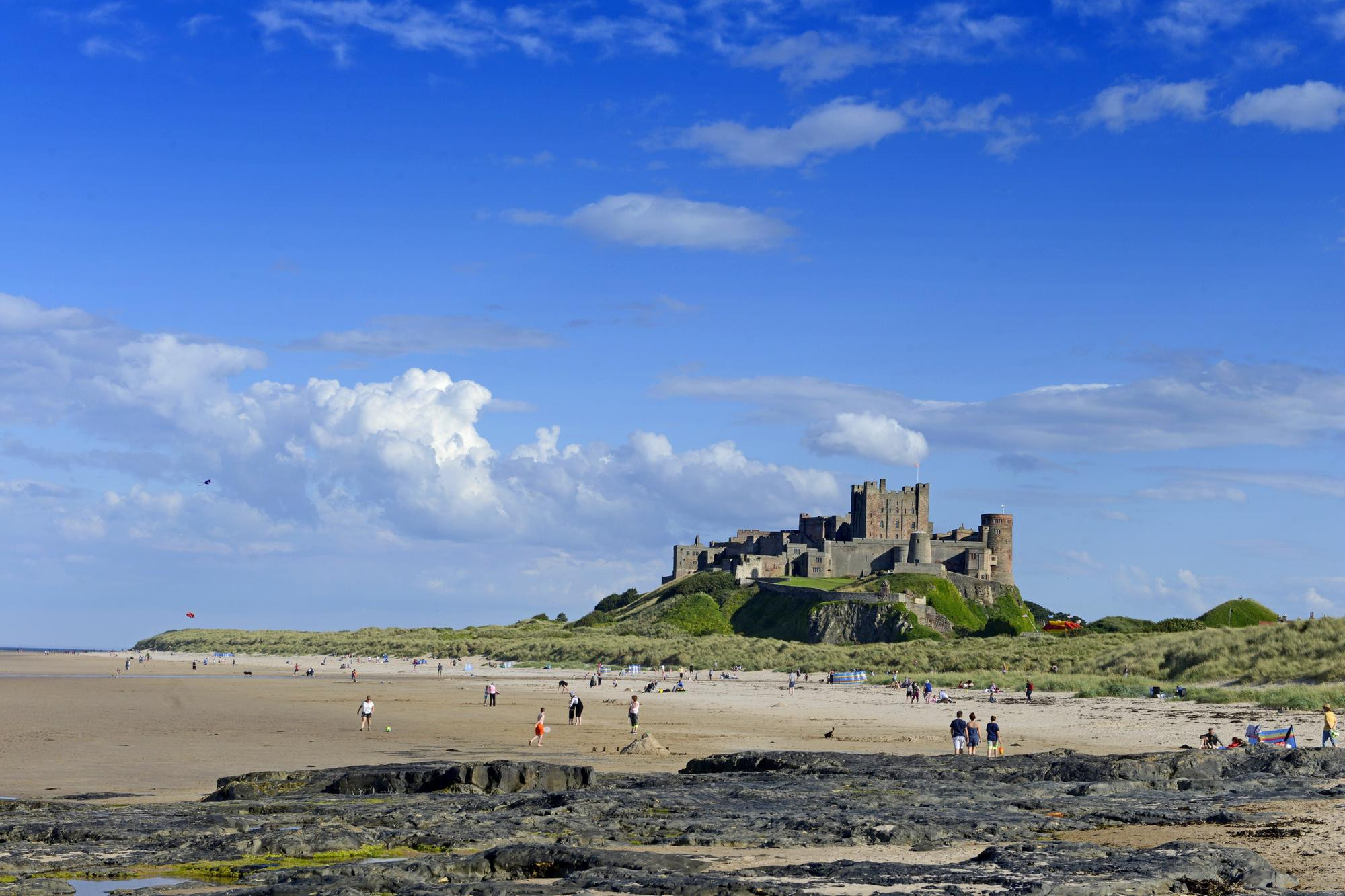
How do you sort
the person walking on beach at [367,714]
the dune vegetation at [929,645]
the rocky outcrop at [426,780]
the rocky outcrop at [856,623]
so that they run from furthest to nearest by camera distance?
the rocky outcrop at [856,623] < the dune vegetation at [929,645] < the person walking on beach at [367,714] < the rocky outcrop at [426,780]

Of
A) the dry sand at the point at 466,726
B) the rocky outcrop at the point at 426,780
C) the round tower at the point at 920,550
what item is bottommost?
the dry sand at the point at 466,726

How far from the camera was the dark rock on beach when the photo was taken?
43.9 ft

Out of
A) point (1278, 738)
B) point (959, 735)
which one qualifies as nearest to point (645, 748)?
point (959, 735)

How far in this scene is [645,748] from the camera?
98.0ft

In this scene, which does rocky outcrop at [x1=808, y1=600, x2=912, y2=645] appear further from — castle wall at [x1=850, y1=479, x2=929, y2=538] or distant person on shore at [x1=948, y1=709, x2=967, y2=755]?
distant person on shore at [x1=948, y1=709, x2=967, y2=755]

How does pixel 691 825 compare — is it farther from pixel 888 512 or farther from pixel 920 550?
pixel 888 512

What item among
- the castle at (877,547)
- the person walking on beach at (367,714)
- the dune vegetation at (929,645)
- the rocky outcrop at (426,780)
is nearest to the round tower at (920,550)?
the castle at (877,547)

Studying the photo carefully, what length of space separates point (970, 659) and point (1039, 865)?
193 feet

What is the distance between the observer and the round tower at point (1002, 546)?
12738cm

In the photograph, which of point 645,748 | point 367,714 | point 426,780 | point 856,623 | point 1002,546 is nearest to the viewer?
point 426,780

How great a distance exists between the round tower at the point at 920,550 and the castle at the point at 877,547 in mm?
67

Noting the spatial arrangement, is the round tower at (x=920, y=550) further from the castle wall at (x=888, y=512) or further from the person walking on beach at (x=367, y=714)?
the person walking on beach at (x=367, y=714)

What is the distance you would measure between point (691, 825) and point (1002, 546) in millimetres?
115475

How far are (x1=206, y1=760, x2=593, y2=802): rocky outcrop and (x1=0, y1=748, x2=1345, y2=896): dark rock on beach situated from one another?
0.04 metres
